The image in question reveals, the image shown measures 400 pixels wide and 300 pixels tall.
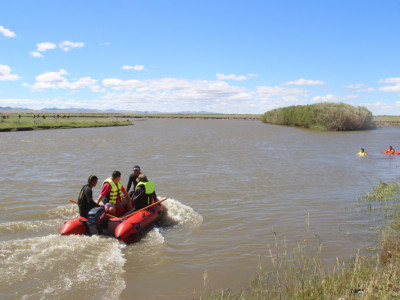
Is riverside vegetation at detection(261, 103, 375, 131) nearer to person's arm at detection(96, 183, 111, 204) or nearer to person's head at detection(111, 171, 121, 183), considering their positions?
person's head at detection(111, 171, 121, 183)

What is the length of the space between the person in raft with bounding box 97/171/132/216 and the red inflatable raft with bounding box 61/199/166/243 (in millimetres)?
388

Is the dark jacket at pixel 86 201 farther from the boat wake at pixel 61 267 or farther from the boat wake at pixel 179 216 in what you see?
the boat wake at pixel 179 216

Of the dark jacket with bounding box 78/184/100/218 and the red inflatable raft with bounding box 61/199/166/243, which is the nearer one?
the red inflatable raft with bounding box 61/199/166/243

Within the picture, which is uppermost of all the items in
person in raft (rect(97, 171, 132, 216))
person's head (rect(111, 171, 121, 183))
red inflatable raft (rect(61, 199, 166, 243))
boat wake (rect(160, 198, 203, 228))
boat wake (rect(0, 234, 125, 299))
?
person's head (rect(111, 171, 121, 183))

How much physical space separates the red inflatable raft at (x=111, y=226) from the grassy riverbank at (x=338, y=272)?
296 centimetres

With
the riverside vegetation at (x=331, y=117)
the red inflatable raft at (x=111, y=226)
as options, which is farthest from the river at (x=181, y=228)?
the riverside vegetation at (x=331, y=117)

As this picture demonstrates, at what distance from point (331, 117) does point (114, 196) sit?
50505mm

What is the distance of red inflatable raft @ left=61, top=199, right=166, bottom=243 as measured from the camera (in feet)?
24.8

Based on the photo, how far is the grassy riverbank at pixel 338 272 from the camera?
3943mm

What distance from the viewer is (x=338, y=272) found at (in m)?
4.70

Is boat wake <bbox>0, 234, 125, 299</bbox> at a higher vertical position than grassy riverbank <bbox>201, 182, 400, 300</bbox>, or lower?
lower

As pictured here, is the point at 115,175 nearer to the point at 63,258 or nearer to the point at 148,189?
the point at 148,189

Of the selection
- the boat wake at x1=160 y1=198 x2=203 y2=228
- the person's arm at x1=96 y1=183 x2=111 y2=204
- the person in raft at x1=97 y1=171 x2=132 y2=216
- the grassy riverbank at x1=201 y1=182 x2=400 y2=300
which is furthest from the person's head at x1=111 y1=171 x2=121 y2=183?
the grassy riverbank at x1=201 y1=182 x2=400 y2=300

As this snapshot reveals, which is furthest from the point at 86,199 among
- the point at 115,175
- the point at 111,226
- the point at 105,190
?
the point at 115,175
